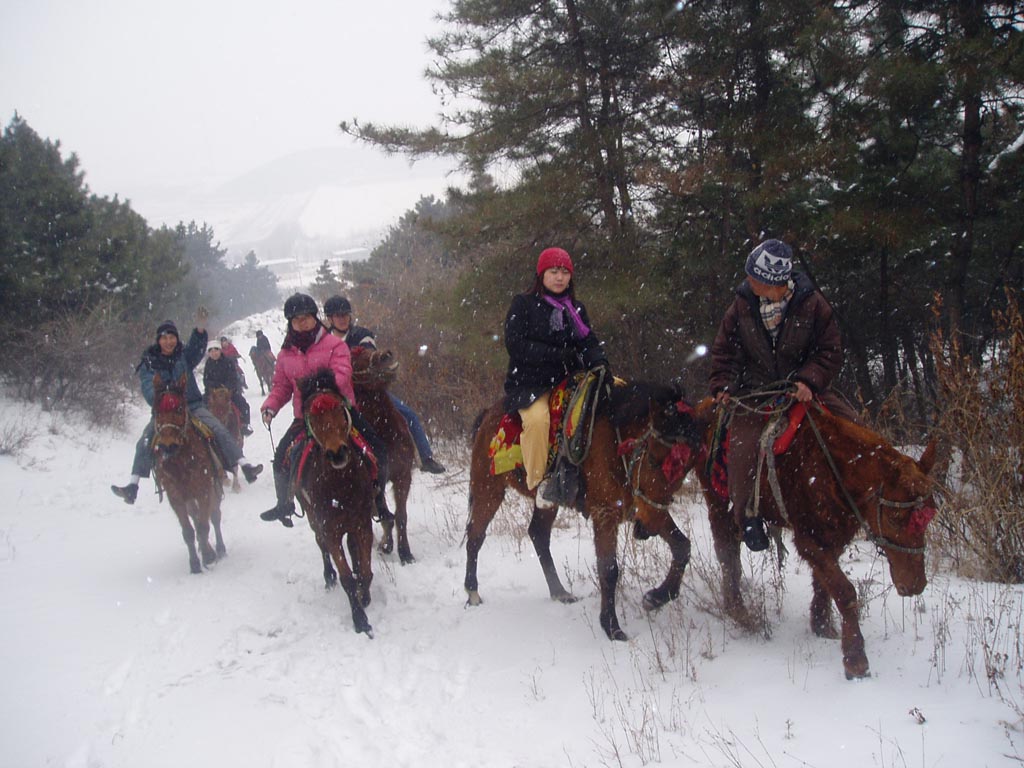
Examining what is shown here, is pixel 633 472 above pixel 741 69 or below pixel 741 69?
below

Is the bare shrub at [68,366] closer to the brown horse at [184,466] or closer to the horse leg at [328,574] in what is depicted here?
the brown horse at [184,466]

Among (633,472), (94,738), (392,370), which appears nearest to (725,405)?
(633,472)

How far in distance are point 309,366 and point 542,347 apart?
2326 millimetres

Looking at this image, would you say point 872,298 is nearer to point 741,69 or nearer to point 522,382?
point 741,69

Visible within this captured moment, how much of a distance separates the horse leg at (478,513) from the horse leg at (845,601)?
255 cm

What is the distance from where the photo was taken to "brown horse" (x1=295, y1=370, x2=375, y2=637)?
5.11 metres

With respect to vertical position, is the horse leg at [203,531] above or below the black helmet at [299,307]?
below

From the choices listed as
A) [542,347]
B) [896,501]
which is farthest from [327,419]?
[896,501]

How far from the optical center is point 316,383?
17.9 ft

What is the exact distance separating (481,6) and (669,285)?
589cm

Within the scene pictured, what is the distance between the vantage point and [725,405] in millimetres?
4293

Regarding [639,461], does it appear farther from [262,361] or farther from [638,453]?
[262,361]

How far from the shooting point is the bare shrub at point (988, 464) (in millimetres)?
4547

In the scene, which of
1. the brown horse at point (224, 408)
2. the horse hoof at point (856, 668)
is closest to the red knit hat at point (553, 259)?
the horse hoof at point (856, 668)
